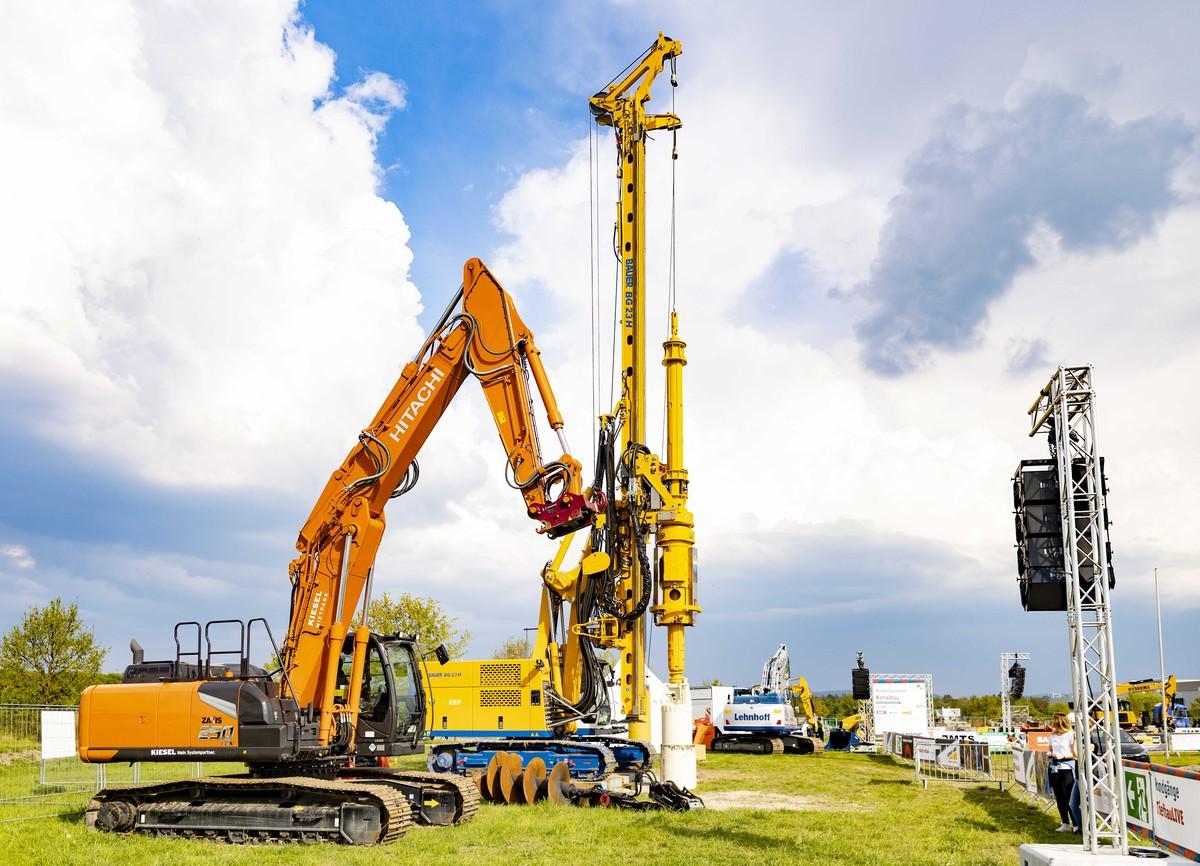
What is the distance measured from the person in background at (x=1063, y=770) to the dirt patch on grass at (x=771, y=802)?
3.64 meters

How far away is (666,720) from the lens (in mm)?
21000

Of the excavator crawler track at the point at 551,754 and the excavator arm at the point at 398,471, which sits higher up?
the excavator arm at the point at 398,471

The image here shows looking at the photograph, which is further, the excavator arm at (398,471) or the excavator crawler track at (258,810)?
the excavator arm at (398,471)

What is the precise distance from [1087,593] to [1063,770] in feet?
20.9

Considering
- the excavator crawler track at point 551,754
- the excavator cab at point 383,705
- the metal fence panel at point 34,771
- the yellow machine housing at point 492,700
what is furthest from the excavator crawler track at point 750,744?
the excavator cab at point 383,705

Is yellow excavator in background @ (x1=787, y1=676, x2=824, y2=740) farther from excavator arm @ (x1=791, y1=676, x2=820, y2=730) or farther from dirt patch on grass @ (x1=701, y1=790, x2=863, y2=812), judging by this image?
dirt patch on grass @ (x1=701, y1=790, x2=863, y2=812)

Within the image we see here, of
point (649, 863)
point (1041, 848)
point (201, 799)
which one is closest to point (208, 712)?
point (201, 799)

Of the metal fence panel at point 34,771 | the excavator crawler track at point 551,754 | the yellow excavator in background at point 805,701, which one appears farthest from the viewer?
the yellow excavator in background at point 805,701

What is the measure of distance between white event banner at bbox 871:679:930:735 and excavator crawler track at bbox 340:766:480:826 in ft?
96.1

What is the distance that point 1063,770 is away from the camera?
52.2 feet

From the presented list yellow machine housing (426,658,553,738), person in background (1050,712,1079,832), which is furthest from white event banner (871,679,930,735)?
person in background (1050,712,1079,832)

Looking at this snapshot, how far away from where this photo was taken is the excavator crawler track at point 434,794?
51.3 feet

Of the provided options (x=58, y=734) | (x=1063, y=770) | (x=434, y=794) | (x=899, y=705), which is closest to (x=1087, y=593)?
(x=1063, y=770)

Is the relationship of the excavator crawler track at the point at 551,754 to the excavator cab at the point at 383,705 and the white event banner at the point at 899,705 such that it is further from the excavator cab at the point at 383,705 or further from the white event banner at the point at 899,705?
the white event banner at the point at 899,705
